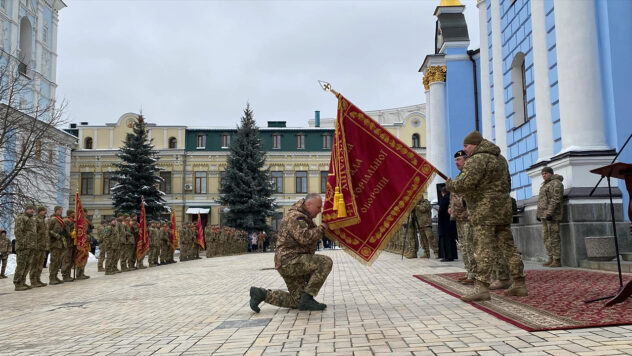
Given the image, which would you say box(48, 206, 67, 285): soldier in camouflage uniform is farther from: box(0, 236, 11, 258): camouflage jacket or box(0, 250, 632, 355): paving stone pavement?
box(0, 236, 11, 258): camouflage jacket

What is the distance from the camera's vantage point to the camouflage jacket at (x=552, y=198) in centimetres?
1019

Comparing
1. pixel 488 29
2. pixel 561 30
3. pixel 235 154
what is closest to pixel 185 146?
pixel 235 154

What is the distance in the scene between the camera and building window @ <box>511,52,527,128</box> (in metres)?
15.6

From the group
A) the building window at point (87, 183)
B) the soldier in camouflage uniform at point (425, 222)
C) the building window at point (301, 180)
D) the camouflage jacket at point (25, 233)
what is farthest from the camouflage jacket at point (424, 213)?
the building window at point (87, 183)

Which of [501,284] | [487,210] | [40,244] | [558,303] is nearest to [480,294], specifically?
[558,303]

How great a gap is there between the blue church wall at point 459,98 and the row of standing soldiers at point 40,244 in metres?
15.7

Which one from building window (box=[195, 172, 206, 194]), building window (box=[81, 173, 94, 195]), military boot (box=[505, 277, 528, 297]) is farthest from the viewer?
building window (box=[195, 172, 206, 194])

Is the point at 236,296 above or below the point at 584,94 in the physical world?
below

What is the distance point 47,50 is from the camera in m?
39.4

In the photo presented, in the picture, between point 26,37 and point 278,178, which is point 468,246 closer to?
point 26,37

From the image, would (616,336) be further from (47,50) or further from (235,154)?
(47,50)

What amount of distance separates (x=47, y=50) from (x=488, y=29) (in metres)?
33.8

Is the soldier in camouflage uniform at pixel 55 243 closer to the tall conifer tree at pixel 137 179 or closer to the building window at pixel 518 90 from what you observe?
the building window at pixel 518 90

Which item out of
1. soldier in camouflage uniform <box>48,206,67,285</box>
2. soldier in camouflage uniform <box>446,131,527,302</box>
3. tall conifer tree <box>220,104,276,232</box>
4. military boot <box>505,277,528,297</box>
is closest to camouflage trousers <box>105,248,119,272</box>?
soldier in camouflage uniform <box>48,206,67,285</box>
